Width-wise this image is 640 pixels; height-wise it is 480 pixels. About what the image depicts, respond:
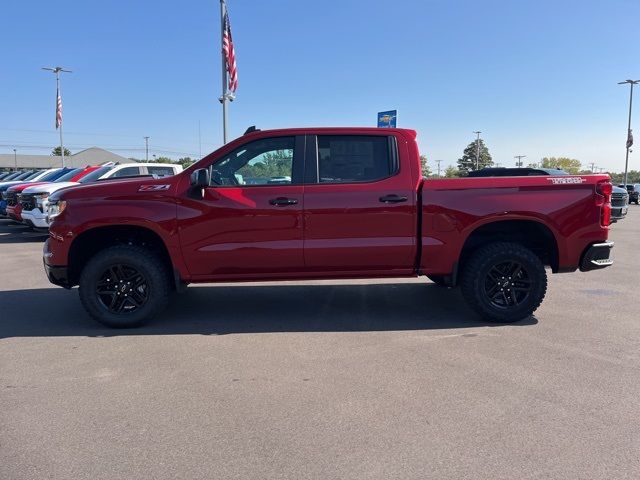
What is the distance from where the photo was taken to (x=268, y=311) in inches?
242

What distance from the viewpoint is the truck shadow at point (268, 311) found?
5484 millimetres

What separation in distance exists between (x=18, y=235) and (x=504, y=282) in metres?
13.4

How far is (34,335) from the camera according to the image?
208 inches

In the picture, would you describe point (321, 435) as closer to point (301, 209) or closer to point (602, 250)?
point (301, 209)

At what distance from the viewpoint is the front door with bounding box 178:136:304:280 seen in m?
5.32

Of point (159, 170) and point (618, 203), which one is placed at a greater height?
point (159, 170)

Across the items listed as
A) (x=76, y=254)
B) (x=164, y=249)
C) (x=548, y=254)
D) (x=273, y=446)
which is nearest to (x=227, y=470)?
(x=273, y=446)

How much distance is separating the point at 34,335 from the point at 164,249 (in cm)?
154

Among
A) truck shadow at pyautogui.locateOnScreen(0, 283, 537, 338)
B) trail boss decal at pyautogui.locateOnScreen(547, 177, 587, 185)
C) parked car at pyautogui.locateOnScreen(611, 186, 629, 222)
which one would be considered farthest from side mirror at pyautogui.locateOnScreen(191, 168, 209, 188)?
parked car at pyautogui.locateOnScreen(611, 186, 629, 222)

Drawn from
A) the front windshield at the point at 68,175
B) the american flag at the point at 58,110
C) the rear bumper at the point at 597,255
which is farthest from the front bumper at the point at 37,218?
the american flag at the point at 58,110

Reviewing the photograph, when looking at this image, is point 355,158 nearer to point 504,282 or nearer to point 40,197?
point 504,282

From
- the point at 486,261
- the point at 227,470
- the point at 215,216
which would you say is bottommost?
the point at 227,470

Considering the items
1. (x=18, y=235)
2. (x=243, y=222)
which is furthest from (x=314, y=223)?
(x=18, y=235)

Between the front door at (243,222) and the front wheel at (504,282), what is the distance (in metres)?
1.86
